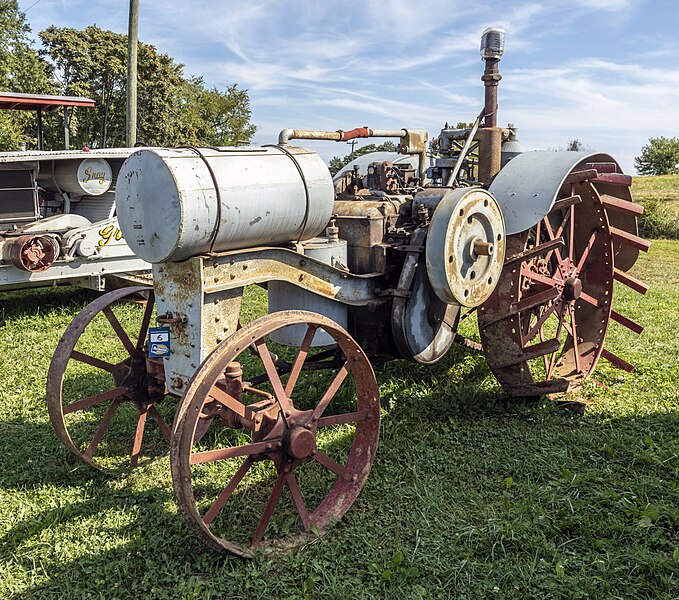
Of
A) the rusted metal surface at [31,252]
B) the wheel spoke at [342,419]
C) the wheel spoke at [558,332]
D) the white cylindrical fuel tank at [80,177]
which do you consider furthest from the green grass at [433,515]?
the white cylindrical fuel tank at [80,177]

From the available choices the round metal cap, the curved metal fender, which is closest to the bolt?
the round metal cap

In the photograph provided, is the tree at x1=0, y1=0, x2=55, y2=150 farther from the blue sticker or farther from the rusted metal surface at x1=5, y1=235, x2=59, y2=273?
the blue sticker

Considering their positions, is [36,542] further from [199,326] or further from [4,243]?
[4,243]

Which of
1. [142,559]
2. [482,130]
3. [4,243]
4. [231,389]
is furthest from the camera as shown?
[4,243]

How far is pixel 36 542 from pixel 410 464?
1.97 meters

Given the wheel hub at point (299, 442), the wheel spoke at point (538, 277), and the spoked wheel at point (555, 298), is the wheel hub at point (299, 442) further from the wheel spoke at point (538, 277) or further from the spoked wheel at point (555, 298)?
the wheel spoke at point (538, 277)

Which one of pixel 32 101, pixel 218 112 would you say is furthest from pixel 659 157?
pixel 32 101

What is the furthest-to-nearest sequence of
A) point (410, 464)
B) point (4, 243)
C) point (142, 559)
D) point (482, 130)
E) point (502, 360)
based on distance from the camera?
point (4, 243), point (482, 130), point (502, 360), point (410, 464), point (142, 559)

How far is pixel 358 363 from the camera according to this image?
10.8ft

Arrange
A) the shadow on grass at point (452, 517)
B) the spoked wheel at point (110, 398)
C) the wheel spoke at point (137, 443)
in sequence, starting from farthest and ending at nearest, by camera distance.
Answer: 1. the wheel spoke at point (137, 443)
2. the spoked wheel at point (110, 398)
3. the shadow on grass at point (452, 517)

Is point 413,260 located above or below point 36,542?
above

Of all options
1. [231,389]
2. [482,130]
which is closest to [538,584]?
[231,389]

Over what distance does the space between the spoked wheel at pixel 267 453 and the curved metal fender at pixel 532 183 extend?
5.03ft

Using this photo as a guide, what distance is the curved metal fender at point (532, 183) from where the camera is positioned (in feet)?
13.3
